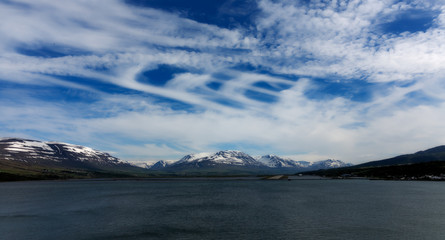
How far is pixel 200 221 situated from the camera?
2459 inches

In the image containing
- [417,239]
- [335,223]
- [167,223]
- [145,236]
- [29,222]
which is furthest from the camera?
[29,222]

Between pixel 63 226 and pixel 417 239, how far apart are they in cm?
6897

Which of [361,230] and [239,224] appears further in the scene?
[239,224]

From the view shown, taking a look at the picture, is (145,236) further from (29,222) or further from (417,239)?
(417,239)

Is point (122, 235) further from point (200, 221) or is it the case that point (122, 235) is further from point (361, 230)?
point (361, 230)

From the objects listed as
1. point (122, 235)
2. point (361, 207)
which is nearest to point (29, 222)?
point (122, 235)

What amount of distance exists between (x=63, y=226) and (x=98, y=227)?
28.1 ft

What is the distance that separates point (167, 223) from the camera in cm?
6050

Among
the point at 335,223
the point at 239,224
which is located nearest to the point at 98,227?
the point at 239,224

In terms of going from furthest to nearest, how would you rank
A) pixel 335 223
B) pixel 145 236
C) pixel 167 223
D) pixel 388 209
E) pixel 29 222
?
1. pixel 388 209
2. pixel 29 222
3. pixel 167 223
4. pixel 335 223
5. pixel 145 236

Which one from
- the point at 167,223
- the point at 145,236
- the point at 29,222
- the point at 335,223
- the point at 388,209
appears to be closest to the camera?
the point at 145,236

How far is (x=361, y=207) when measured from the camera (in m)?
78.6

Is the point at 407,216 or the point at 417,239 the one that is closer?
the point at 417,239

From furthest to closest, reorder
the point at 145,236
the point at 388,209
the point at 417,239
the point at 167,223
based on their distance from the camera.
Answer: the point at 388,209
the point at 167,223
the point at 145,236
the point at 417,239
